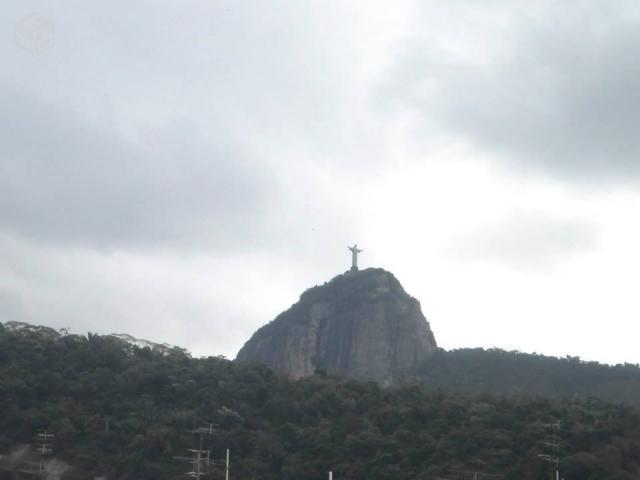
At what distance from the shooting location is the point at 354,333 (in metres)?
138

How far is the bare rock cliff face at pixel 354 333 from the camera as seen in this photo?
136 meters

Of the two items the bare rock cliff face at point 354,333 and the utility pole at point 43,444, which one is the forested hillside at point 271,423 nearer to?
the utility pole at point 43,444

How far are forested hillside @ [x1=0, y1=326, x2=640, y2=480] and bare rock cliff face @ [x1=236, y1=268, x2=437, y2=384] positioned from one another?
57.4 metres

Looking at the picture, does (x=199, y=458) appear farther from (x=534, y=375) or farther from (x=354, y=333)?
(x=354, y=333)

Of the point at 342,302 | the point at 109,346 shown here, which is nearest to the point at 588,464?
the point at 109,346

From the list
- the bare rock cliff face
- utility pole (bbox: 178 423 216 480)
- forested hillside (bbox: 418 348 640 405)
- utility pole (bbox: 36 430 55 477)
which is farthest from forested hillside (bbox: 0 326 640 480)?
the bare rock cliff face

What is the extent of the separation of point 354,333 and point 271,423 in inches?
2734

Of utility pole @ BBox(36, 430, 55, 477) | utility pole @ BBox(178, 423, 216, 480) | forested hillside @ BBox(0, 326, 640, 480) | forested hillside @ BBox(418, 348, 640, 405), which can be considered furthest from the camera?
forested hillside @ BBox(418, 348, 640, 405)

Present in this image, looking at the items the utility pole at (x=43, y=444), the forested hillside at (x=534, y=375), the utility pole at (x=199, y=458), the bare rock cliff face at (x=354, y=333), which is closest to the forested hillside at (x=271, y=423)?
the utility pole at (x=43, y=444)

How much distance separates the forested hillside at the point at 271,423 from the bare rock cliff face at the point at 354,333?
5735cm

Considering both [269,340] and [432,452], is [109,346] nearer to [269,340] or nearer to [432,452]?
[432,452]

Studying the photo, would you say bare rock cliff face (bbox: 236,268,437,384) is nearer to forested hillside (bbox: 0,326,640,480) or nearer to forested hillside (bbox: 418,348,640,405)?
forested hillside (bbox: 418,348,640,405)

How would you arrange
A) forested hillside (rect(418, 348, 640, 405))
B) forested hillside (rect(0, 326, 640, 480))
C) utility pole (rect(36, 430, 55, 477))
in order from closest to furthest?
forested hillside (rect(0, 326, 640, 480)), utility pole (rect(36, 430, 55, 477)), forested hillside (rect(418, 348, 640, 405))

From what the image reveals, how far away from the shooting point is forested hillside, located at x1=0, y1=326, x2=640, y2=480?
190 feet
